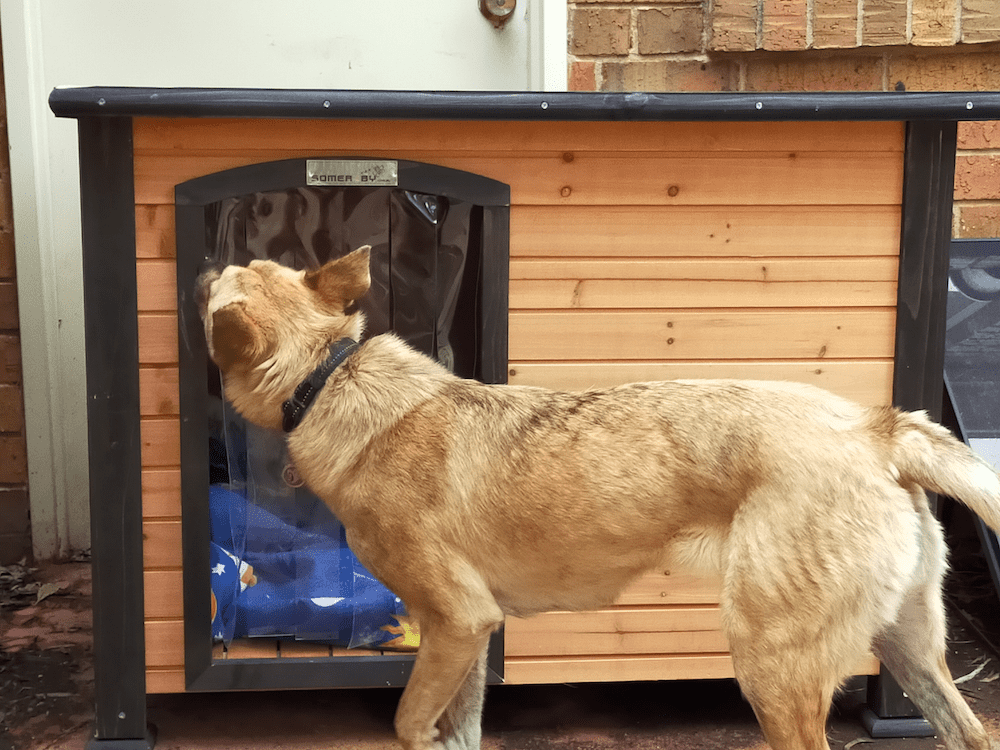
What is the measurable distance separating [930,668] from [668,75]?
260cm

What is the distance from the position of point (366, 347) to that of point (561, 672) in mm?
1219

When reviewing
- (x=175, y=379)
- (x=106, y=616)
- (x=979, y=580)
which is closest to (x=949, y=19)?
(x=979, y=580)

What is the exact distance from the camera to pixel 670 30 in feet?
13.6

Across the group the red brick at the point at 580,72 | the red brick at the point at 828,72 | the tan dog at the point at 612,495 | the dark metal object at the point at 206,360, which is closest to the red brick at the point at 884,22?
the red brick at the point at 828,72

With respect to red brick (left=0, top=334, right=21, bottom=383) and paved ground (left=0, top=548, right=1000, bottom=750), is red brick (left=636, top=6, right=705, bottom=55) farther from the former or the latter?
red brick (left=0, top=334, right=21, bottom=383)

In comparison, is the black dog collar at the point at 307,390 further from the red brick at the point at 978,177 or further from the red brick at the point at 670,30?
the red brick at the point at 978,177

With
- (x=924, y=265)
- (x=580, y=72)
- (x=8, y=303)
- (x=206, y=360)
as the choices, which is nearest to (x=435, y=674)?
(x=206, y=360)

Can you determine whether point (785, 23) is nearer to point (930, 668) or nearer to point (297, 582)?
point (930, 668)

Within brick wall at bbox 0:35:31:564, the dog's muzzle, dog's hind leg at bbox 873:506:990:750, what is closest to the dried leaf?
brick wall at bbox 0:35:31:564

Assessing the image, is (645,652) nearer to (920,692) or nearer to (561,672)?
(561,672)

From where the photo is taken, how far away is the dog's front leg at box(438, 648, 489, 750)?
281cm

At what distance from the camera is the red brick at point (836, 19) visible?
3994 millimetres

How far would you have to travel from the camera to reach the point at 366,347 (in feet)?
8.68

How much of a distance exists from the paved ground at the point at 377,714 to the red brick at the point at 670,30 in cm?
254
